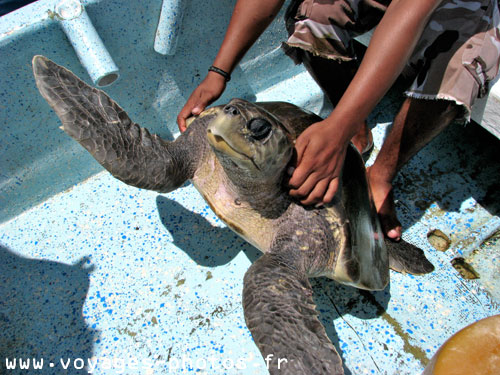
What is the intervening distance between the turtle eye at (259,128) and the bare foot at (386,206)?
Result: 0.70 metres

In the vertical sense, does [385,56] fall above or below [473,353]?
above

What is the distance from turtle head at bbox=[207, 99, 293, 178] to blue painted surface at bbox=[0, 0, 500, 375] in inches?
22.3

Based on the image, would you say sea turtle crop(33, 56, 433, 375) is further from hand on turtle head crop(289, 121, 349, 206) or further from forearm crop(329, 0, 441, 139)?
forearm crop(329, 0, 441, 139)

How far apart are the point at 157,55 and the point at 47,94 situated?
62 centimetres

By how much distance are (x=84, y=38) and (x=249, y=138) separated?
2.53 feet

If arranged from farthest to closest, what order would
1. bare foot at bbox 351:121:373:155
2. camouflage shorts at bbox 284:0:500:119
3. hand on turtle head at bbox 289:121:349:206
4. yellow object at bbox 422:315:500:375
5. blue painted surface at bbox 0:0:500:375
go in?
bare foot at bbox 351:121:373:155 < blue painted surface at bbox 0:0:500:375 < camouflage shorts at bbox 284:0:500:119 < hand on turtle head at bbox 289:121:349:206 < yellow object at bbox 422:315:500:375

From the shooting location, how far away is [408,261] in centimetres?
125

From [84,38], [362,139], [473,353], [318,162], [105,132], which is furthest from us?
[362,139]

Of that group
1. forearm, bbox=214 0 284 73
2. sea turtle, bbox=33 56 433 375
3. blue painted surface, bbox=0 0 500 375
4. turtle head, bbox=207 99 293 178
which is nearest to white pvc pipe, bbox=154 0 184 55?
blue painted surface, bbox=0 0 500 375

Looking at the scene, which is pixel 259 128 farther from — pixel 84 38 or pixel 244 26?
pixel 84 38

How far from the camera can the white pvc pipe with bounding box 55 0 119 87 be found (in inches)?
45.6

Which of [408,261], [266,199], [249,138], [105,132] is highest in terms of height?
[249,138]

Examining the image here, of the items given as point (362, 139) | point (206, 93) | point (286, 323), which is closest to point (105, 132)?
point (206, 93)

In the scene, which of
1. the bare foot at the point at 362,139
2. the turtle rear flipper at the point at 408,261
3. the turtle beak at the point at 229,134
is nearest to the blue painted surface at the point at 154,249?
the turtle rear flipper at the point at 408,261
